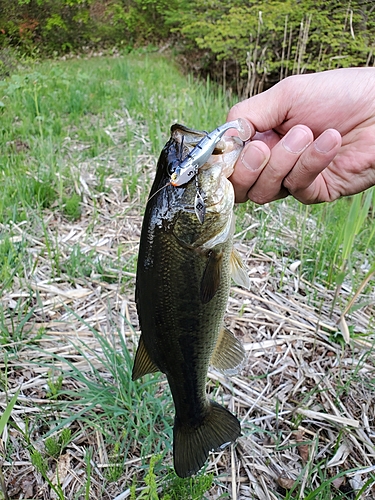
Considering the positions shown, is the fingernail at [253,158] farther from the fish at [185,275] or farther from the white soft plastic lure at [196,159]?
the white soft plastic lure at [196,159]

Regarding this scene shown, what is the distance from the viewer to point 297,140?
60.9 inches

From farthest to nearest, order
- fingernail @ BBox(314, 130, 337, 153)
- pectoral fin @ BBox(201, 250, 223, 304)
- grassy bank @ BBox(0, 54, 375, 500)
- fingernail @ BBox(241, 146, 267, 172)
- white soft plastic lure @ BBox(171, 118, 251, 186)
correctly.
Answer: grassy bank @ BBox(0, 54, 375, 500)
fingernail @ BBox(241, 146, 267, 172)
fingernail @ BBox(314, 130, 337, 153)
pectoral fin @ BBox(201, 250, 223, 304)
white soft plastic lure @ BBox(171, 118, 251, 186)

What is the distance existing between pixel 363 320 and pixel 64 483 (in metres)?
1.89

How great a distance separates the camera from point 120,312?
95.2 inches

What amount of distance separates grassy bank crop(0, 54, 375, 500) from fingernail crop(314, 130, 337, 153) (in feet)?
2.71

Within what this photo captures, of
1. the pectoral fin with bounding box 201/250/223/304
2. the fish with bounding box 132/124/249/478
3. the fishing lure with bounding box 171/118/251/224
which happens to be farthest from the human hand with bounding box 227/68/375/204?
the pectoral fin with bounding box 201/250/223/304

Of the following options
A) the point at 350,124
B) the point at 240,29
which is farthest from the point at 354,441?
the point at 240,29

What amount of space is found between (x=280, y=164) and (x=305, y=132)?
0.15m

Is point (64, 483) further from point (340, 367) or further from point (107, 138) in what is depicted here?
point (107, 138)

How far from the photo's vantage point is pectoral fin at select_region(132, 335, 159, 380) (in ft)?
4.86

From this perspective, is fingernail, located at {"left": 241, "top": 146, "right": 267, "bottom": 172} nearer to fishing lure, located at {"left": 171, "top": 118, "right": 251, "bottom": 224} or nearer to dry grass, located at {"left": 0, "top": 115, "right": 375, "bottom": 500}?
fishing lure, located at {"left": 171, "top": 118, "right": 251, "bottom": 224}

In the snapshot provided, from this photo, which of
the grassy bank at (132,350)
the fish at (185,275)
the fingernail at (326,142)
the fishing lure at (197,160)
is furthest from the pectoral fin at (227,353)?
the fingernail at (326,142)

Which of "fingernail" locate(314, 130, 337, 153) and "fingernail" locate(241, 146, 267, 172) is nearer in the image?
"fingernail" locate(314, 130, 337, 153)

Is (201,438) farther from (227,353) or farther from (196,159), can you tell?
(196,159)
